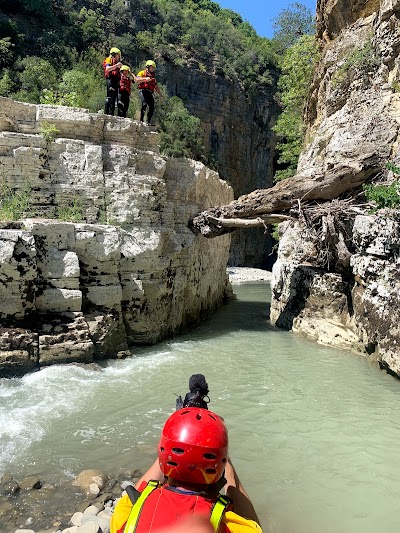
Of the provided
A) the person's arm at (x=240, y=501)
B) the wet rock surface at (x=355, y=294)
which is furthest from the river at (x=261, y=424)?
the person's arm at (x=240, y=501)

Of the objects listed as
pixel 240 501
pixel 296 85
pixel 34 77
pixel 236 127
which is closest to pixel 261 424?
pixel 240 501

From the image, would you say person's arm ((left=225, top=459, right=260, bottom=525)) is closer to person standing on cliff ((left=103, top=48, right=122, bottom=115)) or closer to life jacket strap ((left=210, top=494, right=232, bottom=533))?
life jacket strap ((left=210, top=494, right=232, bottom=533))

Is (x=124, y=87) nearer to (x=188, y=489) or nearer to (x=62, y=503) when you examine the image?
(x=62, y=503)

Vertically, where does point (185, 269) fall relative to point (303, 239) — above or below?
below

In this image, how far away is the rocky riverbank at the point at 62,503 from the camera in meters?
3.11

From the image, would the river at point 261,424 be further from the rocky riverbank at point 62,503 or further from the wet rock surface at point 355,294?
the wet rock surface at point 355,294

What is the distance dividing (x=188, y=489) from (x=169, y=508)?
0.11 meters

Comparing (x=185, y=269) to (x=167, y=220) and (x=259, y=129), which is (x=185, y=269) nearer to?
(x=167, y=220)

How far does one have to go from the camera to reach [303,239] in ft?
37.1

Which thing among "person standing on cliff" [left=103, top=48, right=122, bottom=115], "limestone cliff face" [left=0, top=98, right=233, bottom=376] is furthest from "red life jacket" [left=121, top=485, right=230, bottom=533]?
"person standing on cliff" [left=103, top=48, right=122, bottom=115]

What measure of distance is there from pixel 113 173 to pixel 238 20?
57.1 metres

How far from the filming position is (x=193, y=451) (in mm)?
1510

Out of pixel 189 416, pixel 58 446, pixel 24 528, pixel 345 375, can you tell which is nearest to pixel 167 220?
pixel 345 375

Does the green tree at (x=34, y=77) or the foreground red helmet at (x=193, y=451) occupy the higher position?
the green tree at (x=34, y=77)
